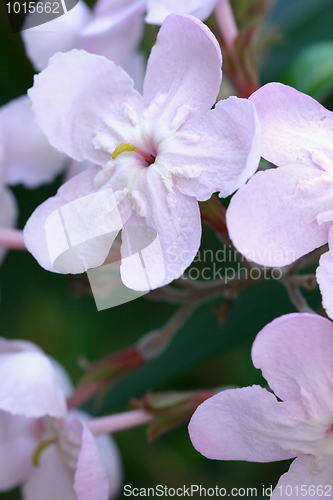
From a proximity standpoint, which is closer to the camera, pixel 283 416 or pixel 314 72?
pixel 283 416

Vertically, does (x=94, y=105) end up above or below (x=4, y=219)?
above

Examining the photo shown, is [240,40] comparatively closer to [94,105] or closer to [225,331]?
[94,105]

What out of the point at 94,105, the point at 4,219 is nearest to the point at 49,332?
the point at 4,219

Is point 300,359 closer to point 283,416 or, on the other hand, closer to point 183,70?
point 283,416

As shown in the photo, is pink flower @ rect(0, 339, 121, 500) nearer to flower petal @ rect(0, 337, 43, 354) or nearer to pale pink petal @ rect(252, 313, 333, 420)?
flower petal @ rect(0, 337, 43, 354)

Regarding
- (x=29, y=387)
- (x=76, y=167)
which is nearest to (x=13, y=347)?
(x=29, y=387)

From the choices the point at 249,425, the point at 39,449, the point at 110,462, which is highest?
the point at 249,425

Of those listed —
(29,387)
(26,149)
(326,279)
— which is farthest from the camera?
(26,149)

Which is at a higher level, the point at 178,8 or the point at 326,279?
the point at 178,8
